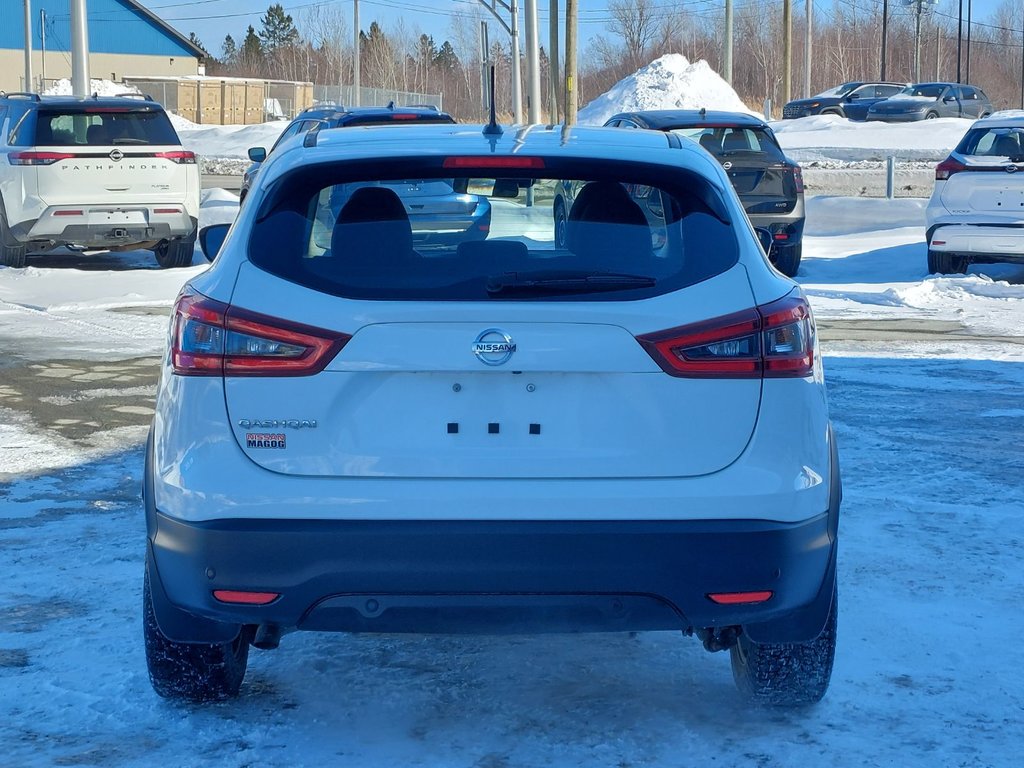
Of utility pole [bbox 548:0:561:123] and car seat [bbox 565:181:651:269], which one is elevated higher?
utility pole [bbox 548:0:561:123]

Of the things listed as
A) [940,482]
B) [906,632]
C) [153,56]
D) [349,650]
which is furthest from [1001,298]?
[153,56]

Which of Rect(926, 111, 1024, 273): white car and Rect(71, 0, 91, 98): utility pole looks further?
Rect(71, 0, 91, 98): utility pole

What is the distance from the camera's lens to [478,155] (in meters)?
3.67

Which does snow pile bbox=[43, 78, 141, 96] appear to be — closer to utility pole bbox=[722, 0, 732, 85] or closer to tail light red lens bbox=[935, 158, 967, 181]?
utility pole bbox=[722, 0, 732, 85]

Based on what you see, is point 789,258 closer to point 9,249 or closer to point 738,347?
point 9,249

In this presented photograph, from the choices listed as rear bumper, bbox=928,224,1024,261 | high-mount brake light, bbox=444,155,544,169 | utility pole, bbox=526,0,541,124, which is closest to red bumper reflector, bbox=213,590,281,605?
high-mount brake light, bbox=444,155,544,169

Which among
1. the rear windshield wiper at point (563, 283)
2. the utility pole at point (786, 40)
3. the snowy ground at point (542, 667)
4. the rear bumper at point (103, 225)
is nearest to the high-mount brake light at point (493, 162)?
the rear windshield wiper at point (563, 283)

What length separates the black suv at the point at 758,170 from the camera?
14.9m

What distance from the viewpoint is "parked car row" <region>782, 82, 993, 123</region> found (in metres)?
43.6

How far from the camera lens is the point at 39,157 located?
567 inches

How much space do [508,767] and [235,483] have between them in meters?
1.02

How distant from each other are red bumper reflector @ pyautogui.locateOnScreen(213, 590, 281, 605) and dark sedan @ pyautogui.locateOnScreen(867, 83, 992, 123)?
4203cm

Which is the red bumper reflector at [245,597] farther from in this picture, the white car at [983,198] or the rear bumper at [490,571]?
the white car at [983,198]

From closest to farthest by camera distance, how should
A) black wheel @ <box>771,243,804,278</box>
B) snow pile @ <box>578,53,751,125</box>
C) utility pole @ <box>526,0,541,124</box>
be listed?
black wheel @ <box>771,243,804,278</box> → utility pole @ <box>526,0,541,124</box> → snow pile @ <box>578,53,751,125</box>
